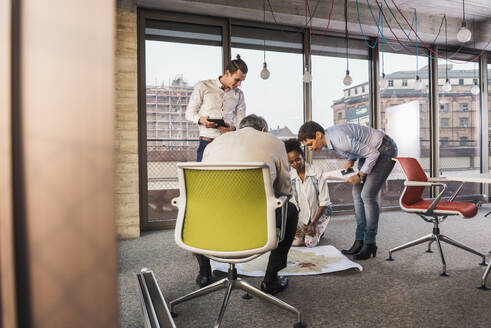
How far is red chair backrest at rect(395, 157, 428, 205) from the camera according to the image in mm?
2566

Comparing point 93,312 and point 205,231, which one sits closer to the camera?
point 93,312

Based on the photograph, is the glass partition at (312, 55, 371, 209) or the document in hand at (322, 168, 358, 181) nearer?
the document in hand at (322, 168, 358, 181)

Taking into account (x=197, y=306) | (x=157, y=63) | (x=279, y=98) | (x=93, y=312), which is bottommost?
(x=197, y=306)

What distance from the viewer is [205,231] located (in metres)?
1.48

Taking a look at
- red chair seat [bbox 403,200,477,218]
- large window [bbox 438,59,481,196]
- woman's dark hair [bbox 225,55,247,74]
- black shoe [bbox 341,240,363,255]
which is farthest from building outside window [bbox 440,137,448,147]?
woman's dark hair [bbox 225,55,247,74]

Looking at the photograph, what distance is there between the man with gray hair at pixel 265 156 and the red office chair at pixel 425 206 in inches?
46.3

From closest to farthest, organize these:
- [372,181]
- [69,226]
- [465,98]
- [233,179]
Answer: [69,226] < [233,179] < [372,181] < [465,98]

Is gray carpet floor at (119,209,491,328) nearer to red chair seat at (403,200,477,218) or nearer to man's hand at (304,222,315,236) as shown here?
red chair seat at (403,200,477,218)

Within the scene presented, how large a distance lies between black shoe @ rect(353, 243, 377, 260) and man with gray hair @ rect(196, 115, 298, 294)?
896mm

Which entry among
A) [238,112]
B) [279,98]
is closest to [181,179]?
[238,112]

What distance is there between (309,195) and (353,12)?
3056 millimetres

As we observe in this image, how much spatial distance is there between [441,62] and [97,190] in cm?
638

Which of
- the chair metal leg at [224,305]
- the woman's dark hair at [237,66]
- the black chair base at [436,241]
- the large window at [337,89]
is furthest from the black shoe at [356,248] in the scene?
the large window at [337,89]

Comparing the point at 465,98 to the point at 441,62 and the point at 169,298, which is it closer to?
the point at 441,62
